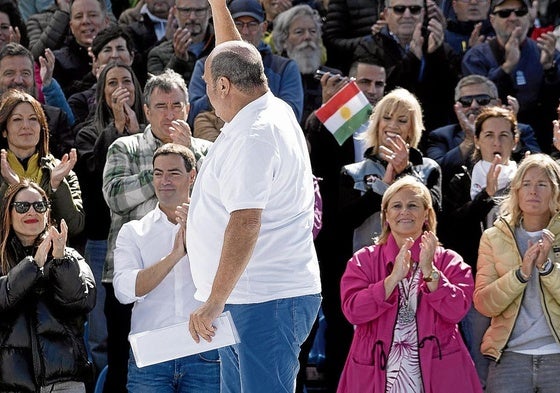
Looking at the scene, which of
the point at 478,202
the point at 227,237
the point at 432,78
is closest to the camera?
the point at 227,237

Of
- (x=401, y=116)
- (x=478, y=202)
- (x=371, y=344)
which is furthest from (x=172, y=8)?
(x=371, y=344)

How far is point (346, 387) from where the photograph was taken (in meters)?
7.41

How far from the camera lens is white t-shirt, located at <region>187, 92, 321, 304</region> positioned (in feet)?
18.0

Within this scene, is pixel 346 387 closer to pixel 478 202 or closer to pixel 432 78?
pixel 478 202

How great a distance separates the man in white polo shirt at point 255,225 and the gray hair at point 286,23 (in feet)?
17.4

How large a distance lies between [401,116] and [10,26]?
12.9 feet

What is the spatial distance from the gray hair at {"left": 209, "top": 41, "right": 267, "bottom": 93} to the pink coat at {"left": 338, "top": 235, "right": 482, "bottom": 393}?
204cm

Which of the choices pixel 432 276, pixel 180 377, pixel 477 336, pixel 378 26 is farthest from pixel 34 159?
pixel 378 26

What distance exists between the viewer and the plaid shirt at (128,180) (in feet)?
26.2

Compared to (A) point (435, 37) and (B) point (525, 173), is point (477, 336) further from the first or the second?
(A) point (435, 37)

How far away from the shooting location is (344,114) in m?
8.95

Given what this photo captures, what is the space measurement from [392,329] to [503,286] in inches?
33.4

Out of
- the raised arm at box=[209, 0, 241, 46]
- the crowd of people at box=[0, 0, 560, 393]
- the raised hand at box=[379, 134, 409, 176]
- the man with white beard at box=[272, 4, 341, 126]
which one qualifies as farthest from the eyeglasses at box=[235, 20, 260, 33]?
the raised arm at box=[209, 0, 241, 46]

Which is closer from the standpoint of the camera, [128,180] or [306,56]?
[128,180]
